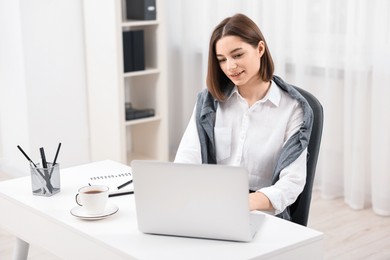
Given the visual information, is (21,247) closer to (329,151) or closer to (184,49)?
(329,151)

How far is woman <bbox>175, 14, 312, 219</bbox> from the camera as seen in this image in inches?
85.5

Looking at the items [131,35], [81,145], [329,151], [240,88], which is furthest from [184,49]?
[240,88]

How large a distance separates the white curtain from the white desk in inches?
77.5

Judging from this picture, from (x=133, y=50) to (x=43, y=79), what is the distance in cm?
58

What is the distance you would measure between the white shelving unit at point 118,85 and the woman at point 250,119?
1904mm

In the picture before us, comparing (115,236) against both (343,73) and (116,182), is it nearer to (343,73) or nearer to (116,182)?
(116,182)

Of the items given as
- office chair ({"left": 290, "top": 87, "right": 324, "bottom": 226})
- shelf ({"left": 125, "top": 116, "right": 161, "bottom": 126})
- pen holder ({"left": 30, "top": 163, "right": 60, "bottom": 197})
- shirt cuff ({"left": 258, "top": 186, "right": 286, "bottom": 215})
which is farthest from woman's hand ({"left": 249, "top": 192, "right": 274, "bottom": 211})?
shelf ({"left": 125, "top": 116, "right": 161, "bottom": 126})

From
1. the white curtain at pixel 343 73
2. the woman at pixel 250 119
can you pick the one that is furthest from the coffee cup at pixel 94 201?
the white curtain at pixel 343 73

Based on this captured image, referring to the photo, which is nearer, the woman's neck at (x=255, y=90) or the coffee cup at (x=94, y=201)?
the coffee cup at (x=94, y=201)

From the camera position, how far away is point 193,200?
1.77 m

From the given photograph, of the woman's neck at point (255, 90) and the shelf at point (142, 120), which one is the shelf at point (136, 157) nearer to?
the shelf at point (142, 120)

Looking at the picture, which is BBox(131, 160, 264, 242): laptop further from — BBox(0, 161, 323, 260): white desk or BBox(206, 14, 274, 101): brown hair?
BBox(206, 14, 274, 101): brown hair

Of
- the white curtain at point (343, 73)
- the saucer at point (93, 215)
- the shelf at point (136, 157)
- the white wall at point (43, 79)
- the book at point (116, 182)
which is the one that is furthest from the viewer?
the shelf at point (136, 157)

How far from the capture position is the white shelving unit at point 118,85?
4215 millimetres
